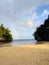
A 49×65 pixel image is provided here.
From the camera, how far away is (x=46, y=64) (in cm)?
1096

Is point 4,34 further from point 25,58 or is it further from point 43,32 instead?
point 25,58

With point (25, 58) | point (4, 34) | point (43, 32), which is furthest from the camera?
point (4, 34)

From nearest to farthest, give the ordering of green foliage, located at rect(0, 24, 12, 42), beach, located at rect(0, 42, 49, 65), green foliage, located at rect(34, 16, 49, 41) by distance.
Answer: beach, located at rect(0, 42, 49, 65)
green foliage, located at rect(34, 16, 49, 41)
green foliage, located at rect(0, 24, 12, 42)

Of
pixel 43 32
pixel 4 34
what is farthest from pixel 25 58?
pixel 4 34

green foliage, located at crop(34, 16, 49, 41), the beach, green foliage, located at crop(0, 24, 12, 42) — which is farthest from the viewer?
green foliage, located at crop(0, 24, 12, 42)

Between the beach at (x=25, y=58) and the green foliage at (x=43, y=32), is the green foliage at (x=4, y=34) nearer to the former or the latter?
the green foliage at (x=43, y=32)

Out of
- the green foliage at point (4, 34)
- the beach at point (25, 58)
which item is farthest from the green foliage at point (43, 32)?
the beach at point (25, 58)

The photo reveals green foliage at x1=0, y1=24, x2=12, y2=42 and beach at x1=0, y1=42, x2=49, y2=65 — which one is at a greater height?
green foliage at x1=0, y1=24, x2=12, y2=42

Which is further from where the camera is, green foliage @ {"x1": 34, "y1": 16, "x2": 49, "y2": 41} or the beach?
green foliage @ {"x1": 34, "y1": 16, "x2": 49, "y2": 41}

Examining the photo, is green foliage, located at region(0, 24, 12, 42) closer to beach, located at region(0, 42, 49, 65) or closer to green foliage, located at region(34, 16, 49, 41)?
green foliage, located at region(34, 16, 49, 41)

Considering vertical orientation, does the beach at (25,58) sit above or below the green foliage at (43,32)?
below

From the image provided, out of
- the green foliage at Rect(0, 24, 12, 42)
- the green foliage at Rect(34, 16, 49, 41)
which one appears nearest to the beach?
the green foliage at Rect(34, 16, 49, 41)

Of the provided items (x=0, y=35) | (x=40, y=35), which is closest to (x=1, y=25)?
(x=0, y=35)

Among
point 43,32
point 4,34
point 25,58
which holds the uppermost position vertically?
point 43,32
